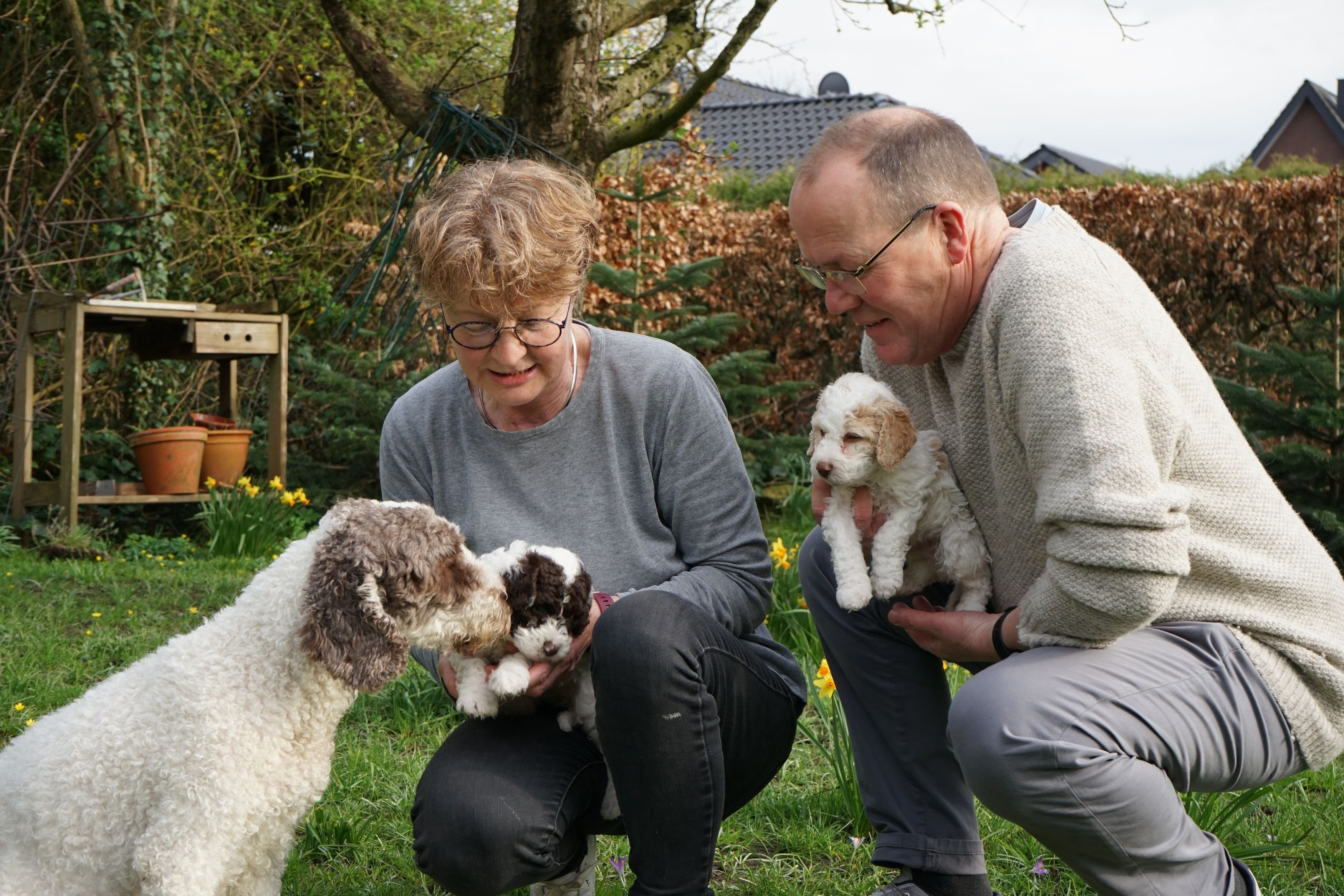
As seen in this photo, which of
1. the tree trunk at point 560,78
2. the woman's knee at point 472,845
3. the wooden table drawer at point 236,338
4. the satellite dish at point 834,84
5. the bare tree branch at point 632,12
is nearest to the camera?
the woman's knee at point 472,845

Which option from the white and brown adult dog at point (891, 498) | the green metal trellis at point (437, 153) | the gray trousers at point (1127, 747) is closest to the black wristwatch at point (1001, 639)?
the gray trousers at point (1127, 747)

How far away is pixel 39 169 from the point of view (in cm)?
877

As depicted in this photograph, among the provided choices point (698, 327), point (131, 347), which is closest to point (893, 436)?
point (698, 327)

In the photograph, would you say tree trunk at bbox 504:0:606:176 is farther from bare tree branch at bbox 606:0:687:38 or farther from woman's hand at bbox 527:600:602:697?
woman's hand at bbox 527:600:602:697

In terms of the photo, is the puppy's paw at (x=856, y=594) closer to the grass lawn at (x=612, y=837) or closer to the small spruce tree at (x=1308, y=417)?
the grass lawn at (x=612, y=837)

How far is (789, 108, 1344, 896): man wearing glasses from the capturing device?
1.99m

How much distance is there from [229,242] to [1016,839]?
8.65 meters

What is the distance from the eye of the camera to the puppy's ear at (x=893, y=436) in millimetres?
2539

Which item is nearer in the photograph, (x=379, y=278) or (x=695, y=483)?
(x=695, y=483)

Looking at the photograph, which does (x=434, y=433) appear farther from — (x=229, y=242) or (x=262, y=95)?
(x=262, y=95)

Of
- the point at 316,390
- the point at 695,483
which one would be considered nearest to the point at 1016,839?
the point at 695,483

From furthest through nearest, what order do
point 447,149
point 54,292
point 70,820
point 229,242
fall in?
point 229,242 < point 54,292 < point 447,149 < point 70,820

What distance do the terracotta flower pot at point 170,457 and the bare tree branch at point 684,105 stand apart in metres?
3.86

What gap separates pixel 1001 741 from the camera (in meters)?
2.04
